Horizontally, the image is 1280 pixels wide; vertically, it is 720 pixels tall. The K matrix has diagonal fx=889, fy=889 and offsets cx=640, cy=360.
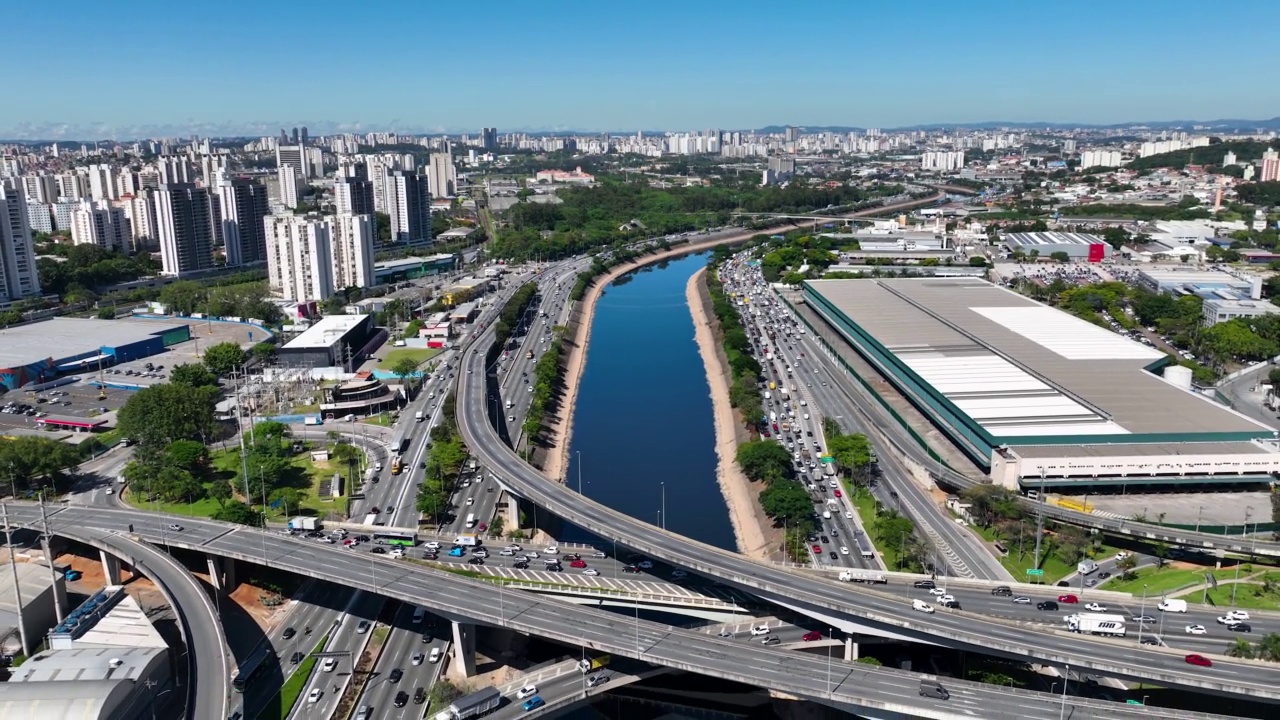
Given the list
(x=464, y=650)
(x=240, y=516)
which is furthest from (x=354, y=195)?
(x=464, y=650)

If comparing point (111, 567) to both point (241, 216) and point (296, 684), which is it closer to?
point (296, 684)

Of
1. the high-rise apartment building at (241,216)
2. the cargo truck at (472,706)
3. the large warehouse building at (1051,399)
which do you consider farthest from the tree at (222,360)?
the high-rise apartment building at (241,216)

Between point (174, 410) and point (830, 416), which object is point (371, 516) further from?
point (830, 416)

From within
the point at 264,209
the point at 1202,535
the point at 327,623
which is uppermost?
the point at 264,209

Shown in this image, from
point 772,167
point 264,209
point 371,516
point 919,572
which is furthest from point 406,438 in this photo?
point 772,167

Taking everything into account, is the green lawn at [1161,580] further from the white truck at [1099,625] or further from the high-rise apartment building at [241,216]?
the high-rise apartment building at [241,216]

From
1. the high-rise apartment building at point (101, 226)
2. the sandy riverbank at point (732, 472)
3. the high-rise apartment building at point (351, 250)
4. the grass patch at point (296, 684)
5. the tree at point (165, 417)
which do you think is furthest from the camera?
the high-rise apartment building at point (101, 226)
